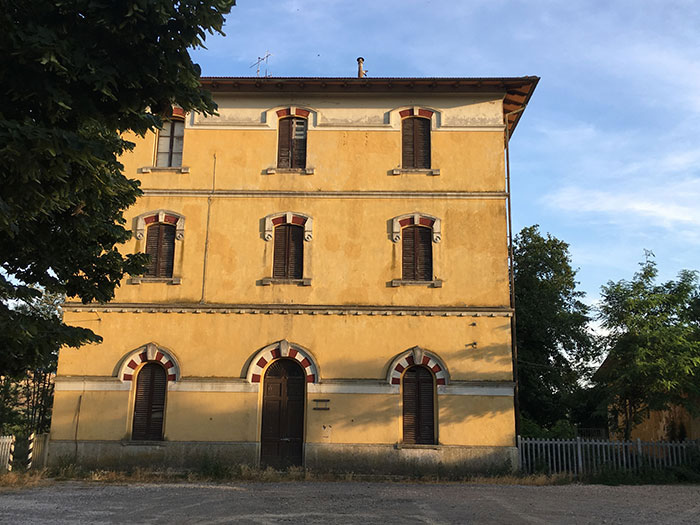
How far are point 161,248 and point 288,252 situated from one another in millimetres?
3382

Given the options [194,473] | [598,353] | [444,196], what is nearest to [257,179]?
[444,196]

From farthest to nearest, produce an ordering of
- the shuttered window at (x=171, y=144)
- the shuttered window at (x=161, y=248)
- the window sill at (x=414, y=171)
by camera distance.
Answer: the shuttered window at (x=171, y=144) → the window sill at (x=414, y=171) → the shuttered window at (x=161, y=248)

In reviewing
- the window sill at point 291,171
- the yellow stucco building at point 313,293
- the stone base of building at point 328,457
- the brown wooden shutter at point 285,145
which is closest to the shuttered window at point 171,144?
the yellow stucco building at point 313,293

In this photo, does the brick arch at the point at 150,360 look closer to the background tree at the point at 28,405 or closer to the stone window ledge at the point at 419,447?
the background tree at the point at 28,405

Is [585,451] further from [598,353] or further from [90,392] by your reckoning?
[90,392]

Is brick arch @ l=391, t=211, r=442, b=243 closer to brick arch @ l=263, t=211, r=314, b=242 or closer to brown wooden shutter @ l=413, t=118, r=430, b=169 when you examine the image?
brown wooden shutter @ l=413, t=118, r=430, b=169

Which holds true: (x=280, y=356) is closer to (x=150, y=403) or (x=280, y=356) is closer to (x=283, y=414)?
(x=283, y=414)

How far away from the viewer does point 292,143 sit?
742 inches

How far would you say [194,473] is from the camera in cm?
1628

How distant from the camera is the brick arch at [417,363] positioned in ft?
55.9

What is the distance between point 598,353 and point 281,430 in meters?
8.83

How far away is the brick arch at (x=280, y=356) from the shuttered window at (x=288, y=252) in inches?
71.3

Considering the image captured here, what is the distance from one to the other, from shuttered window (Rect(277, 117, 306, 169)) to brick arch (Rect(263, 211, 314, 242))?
1471mm

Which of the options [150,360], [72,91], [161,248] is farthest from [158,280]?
[72,91]
